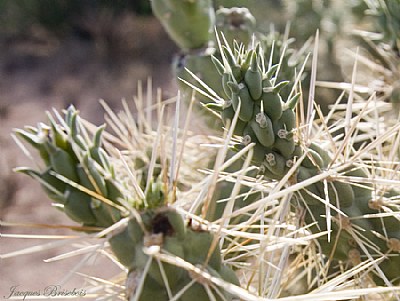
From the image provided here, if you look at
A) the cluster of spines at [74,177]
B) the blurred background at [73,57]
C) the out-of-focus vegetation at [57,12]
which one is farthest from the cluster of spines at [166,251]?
the out-of-focus vegetation at [57,12]

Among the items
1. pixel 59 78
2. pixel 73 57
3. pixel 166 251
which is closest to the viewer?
pixel 166 251

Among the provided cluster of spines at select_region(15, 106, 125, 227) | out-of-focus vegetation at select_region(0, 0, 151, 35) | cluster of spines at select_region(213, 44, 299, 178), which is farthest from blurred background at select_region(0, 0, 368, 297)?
cluster of spines at select_region(213, 44, 299, 178)

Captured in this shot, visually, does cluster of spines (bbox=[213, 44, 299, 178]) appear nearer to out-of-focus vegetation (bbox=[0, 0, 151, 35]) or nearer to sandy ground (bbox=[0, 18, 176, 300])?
sandy ground (bbox=[0, 18, 176, 300])

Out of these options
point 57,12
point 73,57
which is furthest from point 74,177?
point 57,12

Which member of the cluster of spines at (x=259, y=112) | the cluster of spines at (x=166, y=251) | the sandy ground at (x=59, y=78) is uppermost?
the cluster of spines at (x=259, y=112)

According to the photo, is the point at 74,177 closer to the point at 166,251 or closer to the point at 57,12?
the point at 166,251

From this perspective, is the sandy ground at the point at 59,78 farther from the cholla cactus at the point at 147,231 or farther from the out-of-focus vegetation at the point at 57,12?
the cholla cactus at the point at 147,231
